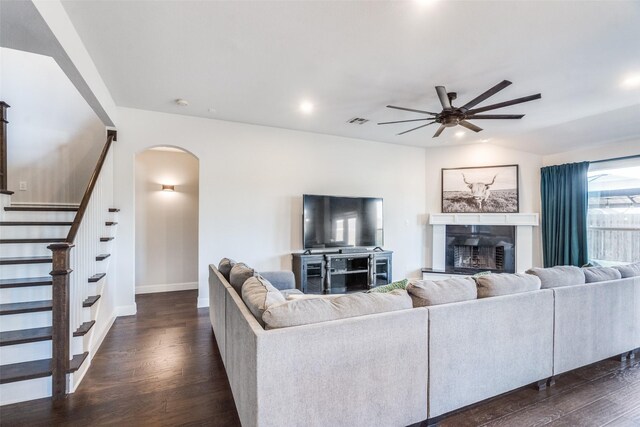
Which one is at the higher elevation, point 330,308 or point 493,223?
point 493,223

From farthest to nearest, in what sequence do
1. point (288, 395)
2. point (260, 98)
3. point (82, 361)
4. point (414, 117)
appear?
point (414, 117) → point (260, 98) → point (82, 361) → point (288, 395)

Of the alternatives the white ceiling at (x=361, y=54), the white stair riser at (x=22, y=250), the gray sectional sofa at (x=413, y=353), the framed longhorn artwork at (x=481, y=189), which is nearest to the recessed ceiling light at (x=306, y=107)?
the white ceiling at (x=361, y=54)

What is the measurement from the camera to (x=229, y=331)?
2.21m

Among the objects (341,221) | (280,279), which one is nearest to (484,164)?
(341,221)

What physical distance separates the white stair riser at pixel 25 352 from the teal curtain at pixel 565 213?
704 cm

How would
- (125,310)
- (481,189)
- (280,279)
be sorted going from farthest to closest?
(481,189), (125,310), (280,279)

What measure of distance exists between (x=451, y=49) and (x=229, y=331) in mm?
3034

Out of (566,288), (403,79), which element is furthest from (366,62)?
(566,288)

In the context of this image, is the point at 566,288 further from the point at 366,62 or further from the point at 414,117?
the point at 414,117

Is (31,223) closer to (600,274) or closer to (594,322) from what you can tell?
(594,322)

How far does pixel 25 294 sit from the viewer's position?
2.53 meters

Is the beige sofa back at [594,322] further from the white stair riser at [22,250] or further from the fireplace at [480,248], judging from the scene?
the white stair riser at [22,250]

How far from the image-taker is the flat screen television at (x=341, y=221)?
5.11 metres

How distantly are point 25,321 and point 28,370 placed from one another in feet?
1.41
